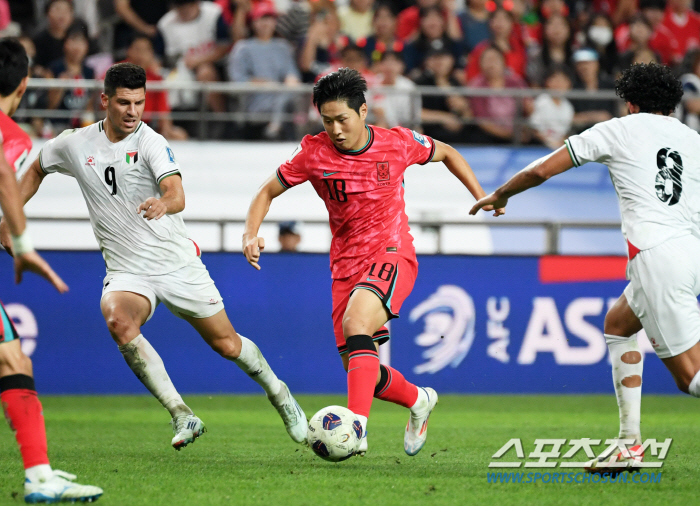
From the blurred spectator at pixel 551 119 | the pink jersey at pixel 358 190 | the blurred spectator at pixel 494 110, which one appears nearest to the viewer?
the pink jersey at pixel 358 190

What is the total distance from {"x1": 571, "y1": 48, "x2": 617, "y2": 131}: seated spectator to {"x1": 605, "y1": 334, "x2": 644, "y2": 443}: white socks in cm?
716

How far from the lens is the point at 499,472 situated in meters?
5.44

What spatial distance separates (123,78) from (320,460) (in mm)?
2768

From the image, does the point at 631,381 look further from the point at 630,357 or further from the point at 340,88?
the point at 340,88

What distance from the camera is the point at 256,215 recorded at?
6008 millimetres

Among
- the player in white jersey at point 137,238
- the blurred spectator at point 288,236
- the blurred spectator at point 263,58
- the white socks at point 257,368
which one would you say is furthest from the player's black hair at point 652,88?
the blurred spectator at point 263,58

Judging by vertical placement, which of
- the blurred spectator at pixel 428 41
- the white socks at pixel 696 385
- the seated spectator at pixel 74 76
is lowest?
the white socks at pixel 696 385

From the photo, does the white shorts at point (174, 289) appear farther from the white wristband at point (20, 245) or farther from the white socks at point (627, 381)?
the white socks at point (627, 381)

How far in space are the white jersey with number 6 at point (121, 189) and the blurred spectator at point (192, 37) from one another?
6818 millimetres

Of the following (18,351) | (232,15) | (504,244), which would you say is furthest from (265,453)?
(232,15)

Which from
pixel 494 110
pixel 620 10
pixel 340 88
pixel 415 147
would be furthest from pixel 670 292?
pixel 620 10

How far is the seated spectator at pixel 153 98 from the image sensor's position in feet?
39.7

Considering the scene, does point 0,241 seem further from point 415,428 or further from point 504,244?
point 504,244
